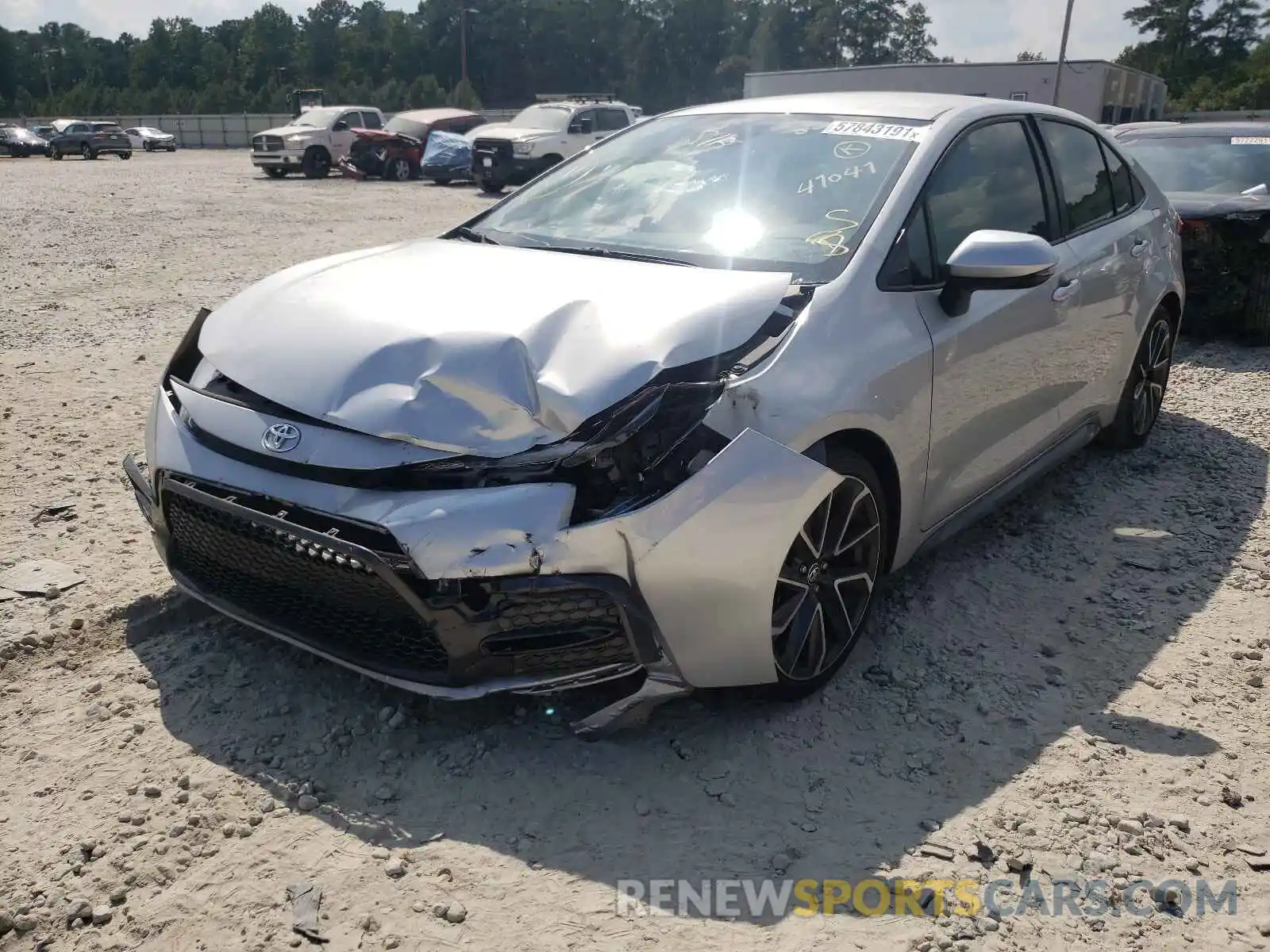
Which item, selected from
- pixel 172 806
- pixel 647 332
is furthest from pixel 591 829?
pixel 647 332

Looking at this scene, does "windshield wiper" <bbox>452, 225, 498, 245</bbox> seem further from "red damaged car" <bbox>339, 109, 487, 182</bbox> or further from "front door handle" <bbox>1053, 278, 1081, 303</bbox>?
"red damaged car" <bbox>339, 109, 487, 182</bbox>

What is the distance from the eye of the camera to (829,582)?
3.00m

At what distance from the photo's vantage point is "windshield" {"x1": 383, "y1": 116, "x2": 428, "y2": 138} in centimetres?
2678

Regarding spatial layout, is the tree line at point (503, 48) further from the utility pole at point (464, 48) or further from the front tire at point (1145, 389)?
the front tire at point (1145, 389)

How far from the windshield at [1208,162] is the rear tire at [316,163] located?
21263mm

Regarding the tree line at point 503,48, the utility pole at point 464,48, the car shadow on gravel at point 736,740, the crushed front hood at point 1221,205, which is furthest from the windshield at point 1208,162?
the tree line at point 503,48

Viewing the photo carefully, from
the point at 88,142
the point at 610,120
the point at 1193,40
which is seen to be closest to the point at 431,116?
the point at 610,120

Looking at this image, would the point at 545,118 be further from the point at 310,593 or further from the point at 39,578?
the point at 310,593

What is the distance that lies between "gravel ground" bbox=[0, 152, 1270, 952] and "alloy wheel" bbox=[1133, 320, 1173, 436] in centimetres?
95

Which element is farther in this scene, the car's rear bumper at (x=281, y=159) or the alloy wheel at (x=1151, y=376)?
the car's rear bumper at (x=281, y=159)

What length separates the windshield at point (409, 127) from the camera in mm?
26781

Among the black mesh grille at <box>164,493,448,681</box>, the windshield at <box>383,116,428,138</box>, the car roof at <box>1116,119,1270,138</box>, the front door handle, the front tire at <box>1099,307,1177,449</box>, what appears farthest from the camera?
the windshield at <box>383,116,428,138</box>

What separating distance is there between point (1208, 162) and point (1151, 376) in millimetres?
3658

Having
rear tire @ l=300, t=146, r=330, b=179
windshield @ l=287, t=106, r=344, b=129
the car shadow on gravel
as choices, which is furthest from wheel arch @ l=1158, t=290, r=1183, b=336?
windshield @ l=287, t=106, r=344, b=129
